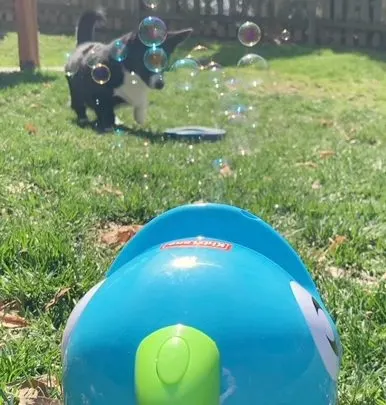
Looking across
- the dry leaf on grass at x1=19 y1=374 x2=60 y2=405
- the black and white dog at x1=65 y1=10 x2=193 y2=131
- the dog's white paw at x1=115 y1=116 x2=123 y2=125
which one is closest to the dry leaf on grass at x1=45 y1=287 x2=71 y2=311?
the dry leaf on grass at x1=19 y1=374 x2=60 y2=405

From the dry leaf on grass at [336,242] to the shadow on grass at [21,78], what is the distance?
19.9ft

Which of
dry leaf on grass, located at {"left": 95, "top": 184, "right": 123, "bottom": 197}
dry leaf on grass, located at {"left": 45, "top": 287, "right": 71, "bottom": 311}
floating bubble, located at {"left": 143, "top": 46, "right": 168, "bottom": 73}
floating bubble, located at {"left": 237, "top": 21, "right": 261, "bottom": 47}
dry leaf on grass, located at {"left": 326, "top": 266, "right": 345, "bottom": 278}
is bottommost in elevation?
dry leaf on grass, located at {"left": 326, "top": 266, "right": 345, "bottom": 278}

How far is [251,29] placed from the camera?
454cm

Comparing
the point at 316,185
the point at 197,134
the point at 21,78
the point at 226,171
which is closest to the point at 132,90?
the point at 197,134

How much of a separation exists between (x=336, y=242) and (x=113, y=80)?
12.2 ft

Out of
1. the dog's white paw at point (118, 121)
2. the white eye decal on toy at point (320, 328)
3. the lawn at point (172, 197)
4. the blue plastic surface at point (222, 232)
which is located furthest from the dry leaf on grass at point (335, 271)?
the dog's white paw at point (118, 121)

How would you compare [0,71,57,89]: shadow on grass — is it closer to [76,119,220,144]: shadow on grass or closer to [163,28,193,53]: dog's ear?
[76,119,220,144]: shadow on grass

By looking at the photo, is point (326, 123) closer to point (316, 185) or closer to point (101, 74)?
point (101, 74)

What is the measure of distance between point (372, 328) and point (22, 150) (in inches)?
115

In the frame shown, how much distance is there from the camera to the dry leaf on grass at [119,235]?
314 centimetres

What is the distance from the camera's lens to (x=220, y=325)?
132cm

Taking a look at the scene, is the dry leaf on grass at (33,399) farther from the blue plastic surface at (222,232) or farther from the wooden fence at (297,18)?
the wooden fence at (297,18)

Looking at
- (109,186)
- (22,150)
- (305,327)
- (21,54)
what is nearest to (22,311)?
(305,327)

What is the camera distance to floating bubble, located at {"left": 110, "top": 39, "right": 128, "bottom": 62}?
628cm
